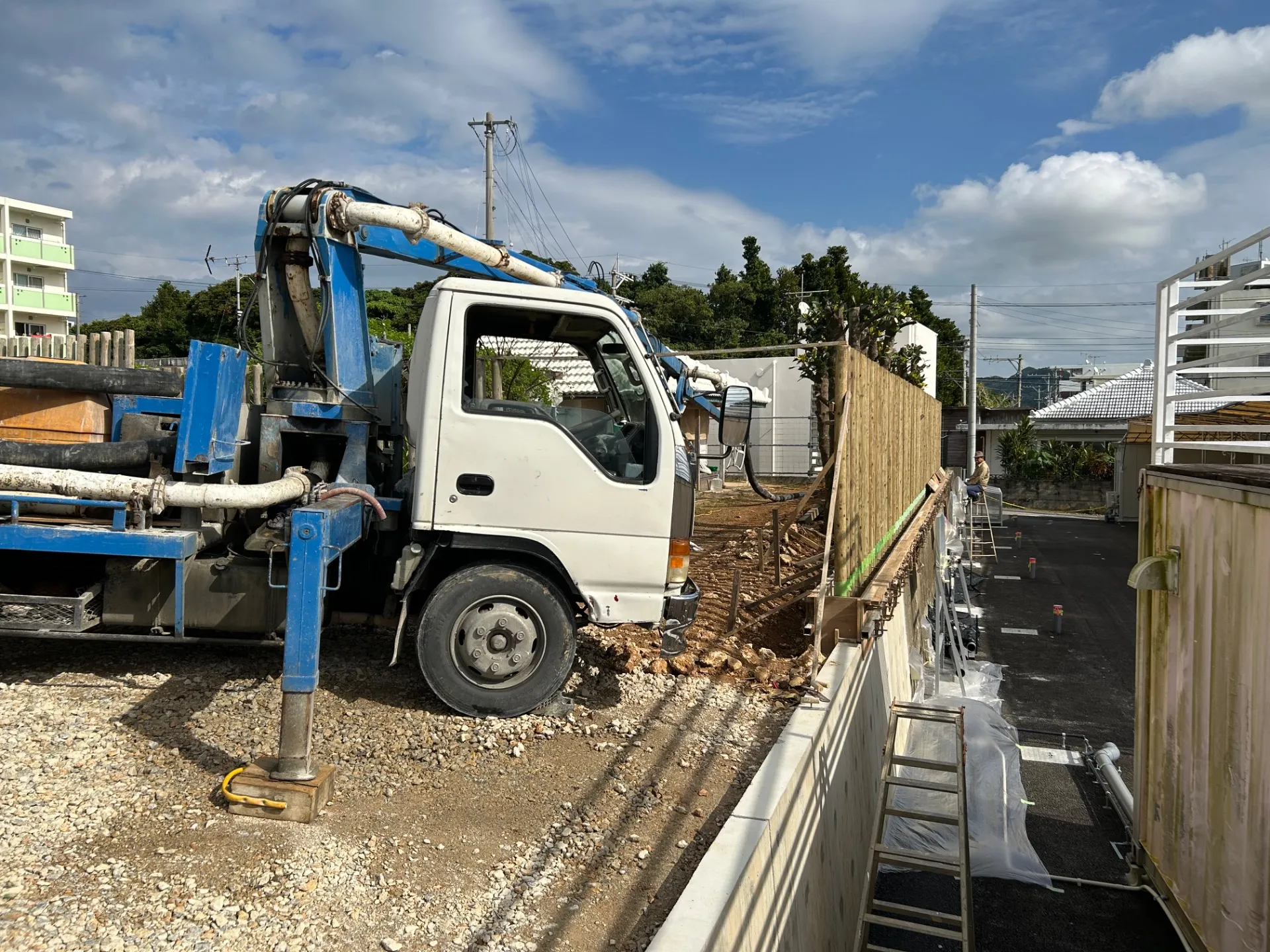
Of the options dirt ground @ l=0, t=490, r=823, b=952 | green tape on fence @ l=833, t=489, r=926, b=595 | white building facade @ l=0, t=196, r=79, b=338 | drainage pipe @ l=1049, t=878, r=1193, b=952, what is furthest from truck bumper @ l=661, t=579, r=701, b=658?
white building facade @ l=0, t=196, r=79, b=338

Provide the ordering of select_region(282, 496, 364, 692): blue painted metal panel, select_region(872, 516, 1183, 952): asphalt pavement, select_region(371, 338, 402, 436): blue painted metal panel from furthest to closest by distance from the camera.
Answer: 1. select_region(872, 516, 1183, 952): asphalt pavement
2. select_region(371, 338, 402, 436): blue painted metal panel
3. select_region(282, 496, 364, 692): blue painted metal panel

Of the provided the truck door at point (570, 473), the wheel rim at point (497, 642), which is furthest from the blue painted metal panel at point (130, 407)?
the wheel rim at point (497, 642)

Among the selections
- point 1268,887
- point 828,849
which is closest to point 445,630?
point 828,849

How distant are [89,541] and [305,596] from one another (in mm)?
1705

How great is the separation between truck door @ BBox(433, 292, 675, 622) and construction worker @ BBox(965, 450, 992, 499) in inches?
808

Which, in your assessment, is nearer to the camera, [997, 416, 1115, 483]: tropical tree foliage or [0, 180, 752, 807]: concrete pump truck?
[0, 180, 752, 807]: concrete pump truck

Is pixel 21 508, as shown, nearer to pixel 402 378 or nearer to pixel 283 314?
pixel 283 314

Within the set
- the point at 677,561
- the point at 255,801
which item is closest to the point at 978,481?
the point at 677,561

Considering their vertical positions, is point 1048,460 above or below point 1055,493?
above

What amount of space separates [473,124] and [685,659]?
70.5 feet

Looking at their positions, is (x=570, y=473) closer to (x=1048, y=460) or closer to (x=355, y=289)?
(x=355, y=289)

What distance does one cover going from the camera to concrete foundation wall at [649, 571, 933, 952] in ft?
10.8

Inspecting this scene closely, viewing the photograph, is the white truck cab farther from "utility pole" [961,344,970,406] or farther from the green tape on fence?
"utility pole" [961,344,970,406]

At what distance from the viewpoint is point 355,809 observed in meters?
4.12
